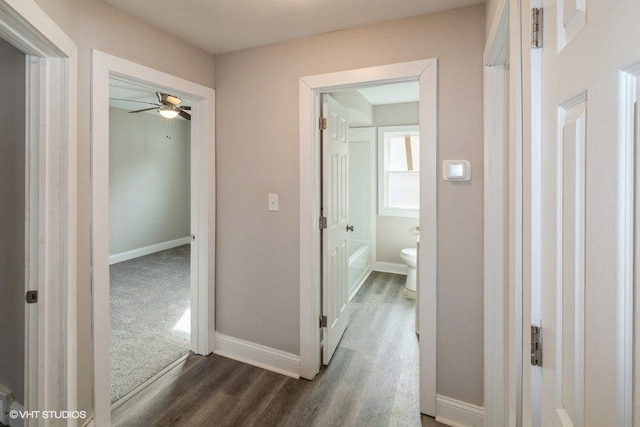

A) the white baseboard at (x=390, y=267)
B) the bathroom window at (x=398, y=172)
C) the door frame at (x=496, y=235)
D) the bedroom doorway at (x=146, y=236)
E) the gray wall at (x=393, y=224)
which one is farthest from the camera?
the white baseboard at (x=390, y=267)

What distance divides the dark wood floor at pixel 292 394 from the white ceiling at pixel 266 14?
7.84 feet

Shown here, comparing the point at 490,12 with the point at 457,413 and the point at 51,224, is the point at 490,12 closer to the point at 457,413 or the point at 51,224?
the point at 457,413

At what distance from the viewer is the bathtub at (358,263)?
3833mm

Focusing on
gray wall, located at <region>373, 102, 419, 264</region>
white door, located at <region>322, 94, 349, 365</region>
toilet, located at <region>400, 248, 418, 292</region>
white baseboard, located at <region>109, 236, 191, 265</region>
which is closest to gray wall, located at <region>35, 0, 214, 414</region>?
white door, located at <region>322, 94, 349, 365</region>

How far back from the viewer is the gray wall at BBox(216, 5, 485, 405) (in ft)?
5.78

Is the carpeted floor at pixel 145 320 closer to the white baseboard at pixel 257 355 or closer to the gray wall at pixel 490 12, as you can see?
the white baseboard at pixel 257 355

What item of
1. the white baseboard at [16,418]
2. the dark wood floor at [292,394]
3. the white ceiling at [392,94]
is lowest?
the dark wood floor at [292,394]

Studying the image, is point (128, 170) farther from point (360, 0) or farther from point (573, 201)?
point (573, 201)

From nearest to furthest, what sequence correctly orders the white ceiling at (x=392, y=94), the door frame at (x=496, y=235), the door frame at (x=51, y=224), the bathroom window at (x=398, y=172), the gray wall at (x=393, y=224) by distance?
1. the door frame at (x=51, y=224)
2. the door frame at (x=496, y=235)
3. the white ceiling at (x=392, y=94)
4. the gray wall at (x=393, y=224)
5. the bathroom window at (x=398, y=172)

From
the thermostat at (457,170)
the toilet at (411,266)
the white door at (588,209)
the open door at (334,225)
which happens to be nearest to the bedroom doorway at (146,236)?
the open door at (334,225)

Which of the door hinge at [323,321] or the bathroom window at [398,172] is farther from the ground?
the bathroom window at [398,172]

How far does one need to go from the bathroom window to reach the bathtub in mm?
596

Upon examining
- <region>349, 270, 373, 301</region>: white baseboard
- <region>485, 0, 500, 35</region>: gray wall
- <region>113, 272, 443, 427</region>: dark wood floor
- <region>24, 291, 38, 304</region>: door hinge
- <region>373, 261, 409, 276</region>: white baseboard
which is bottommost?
<region>113, 272, 443, 427</region>: dark wood floor

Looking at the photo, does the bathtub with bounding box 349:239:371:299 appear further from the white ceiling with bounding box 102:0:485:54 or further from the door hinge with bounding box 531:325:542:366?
the door hinge with bounding box 531:325:542:366
